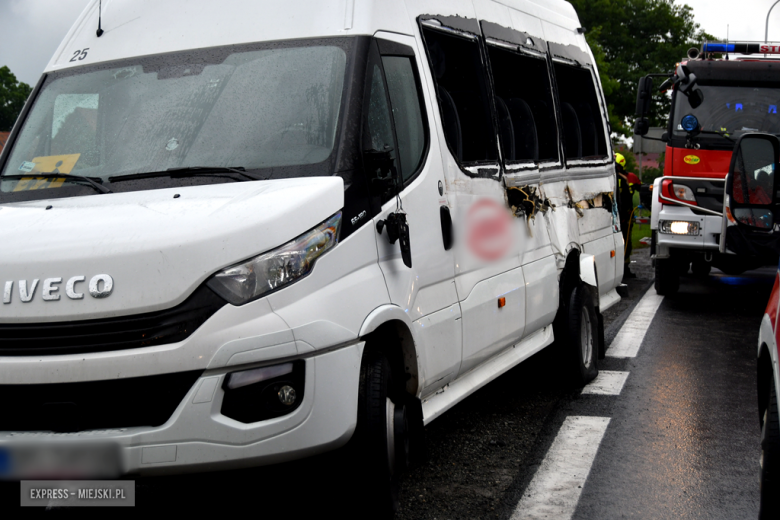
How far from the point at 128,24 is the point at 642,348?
17.8 feet

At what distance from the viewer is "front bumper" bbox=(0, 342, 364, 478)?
3.31 meters

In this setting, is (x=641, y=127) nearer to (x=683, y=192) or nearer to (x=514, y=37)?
(x=683, y=192)

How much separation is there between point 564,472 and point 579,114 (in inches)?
138

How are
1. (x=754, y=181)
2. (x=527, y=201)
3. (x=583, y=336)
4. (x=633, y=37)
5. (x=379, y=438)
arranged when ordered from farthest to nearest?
(x=633, y=37)
(x=583, y=336)
(x=527, y=201)
(x=754, y=181)
(x=379, y=438)

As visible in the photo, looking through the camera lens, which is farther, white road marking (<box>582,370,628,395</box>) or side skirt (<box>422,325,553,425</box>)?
white road marking (<box>582,370,628,395</box>)

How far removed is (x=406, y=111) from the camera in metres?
4.49

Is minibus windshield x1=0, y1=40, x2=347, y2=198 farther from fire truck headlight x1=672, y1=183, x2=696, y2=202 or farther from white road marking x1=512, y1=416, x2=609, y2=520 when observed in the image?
fire truck headlight x1=672, y1=183, x2=696, y2=202

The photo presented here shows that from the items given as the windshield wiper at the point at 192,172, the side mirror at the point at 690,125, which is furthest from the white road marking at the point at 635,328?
the windshield wiper at the point at 192,172

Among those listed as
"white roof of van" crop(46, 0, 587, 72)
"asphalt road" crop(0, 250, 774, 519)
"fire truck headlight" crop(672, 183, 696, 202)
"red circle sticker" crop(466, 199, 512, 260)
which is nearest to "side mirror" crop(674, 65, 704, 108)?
"fire truck headlight" crop(672, 183, 696, 202)

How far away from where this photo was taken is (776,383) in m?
3.12

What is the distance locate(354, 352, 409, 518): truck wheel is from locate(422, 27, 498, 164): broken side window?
1464 millimetres

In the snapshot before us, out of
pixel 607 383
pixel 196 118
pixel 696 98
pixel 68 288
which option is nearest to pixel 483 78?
pixel 196 118

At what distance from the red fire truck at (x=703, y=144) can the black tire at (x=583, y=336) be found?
430cm

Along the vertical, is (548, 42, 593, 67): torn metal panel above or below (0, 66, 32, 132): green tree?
below
